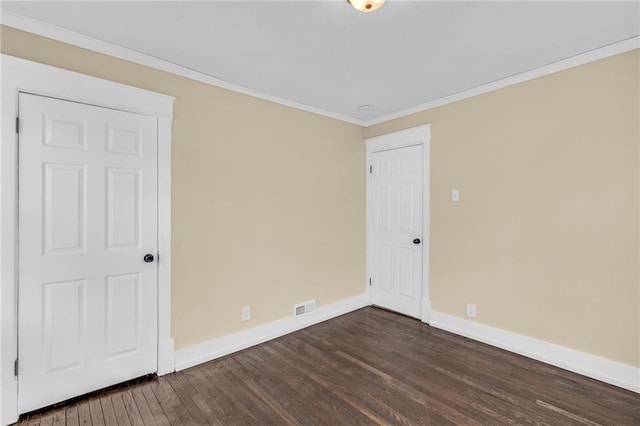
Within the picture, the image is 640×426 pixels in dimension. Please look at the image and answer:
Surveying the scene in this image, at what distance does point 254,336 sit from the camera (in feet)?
9.71

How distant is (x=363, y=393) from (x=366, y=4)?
8.34 ft

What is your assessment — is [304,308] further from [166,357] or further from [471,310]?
[471,310]

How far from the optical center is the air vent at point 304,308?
333 centimetres

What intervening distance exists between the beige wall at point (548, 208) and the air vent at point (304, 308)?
4.69ft

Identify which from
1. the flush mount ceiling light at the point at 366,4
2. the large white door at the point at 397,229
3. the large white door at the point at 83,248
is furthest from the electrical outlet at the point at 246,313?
the flush mount ceiling light at the point at 366,4

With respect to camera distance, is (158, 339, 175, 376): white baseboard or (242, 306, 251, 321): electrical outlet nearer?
(158, 339, 175, 376): white baseboard

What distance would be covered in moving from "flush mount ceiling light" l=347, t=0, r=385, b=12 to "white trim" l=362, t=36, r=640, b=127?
176cm

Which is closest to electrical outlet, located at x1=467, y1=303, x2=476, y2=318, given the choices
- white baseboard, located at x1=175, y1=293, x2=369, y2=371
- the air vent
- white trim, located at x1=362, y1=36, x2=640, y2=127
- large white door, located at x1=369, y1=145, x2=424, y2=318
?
large white door, located at x1=369, y1=145, x2=424, y2=318

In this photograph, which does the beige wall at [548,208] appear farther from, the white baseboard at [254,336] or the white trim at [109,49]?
the white trim at [109,49]

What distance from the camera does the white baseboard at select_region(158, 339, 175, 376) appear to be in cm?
240

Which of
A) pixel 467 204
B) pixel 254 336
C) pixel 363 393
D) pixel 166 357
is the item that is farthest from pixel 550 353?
pixel 166 357

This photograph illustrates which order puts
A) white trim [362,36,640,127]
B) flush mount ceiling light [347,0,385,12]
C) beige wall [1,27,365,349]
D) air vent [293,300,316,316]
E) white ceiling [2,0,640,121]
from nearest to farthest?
flush mount ceiling light [347,0,385,12] < white ceiling [2,0,640,121] < white trim [362,36,640,127] < beige wall [1,27,365,349] < air vent [293,300,316,316]

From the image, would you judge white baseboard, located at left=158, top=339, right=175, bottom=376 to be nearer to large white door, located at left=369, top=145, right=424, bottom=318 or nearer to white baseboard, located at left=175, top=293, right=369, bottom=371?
white baseboard, located at left=175, top=293, right=369, bottom=371

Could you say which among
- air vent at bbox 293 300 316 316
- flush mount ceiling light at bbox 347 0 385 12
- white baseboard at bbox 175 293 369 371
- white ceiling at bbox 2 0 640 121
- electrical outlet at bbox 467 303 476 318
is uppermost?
white ceiling at bbox 2 0 640 121
